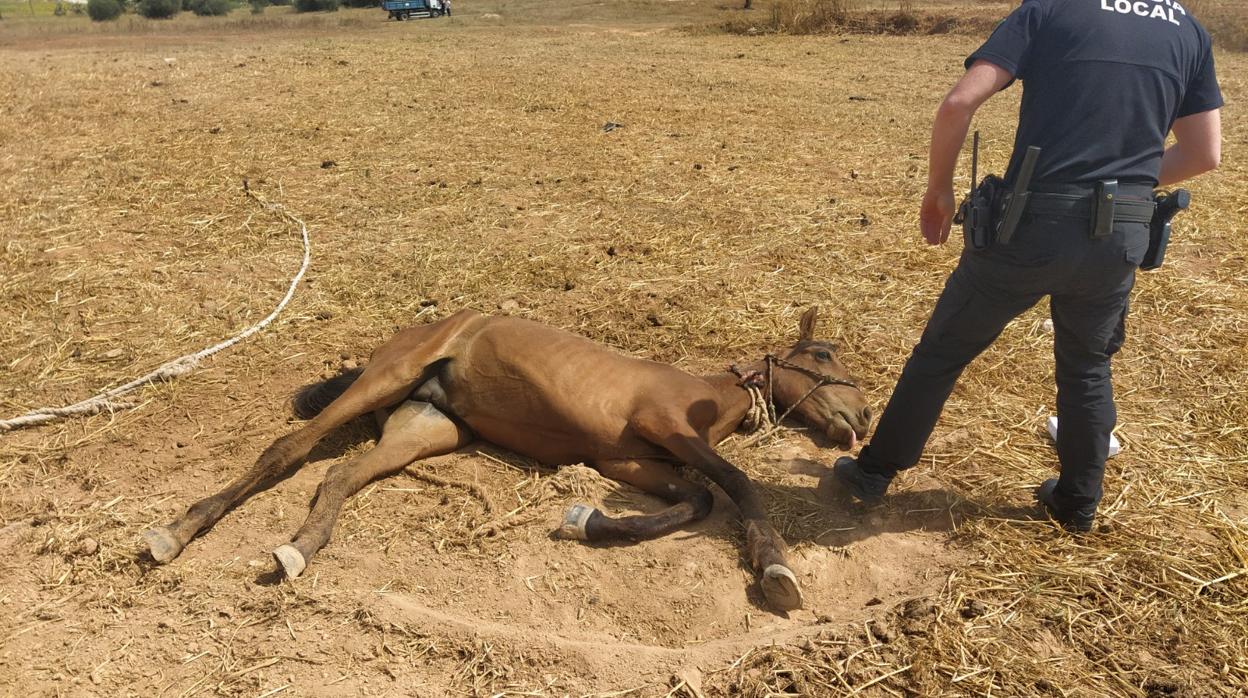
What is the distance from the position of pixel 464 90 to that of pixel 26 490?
10.3m

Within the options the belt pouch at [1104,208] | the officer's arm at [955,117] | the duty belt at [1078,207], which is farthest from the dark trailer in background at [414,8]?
the belt pouch at [1104,208]

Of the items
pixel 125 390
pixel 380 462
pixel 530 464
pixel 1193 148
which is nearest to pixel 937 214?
pixel 1193 148

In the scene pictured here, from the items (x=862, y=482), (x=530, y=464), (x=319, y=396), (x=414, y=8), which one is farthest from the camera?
(x=414, y=8)

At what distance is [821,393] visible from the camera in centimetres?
465

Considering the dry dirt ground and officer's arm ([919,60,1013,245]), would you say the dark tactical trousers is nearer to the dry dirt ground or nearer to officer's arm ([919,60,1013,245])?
officer's arm ([919,60,1013,245])

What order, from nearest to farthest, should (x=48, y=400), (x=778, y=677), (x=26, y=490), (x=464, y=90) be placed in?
1. (x=778, y=677)
2. (x=26, y=490)
3. (x=48, y=400)
4. (x=464, y=90)

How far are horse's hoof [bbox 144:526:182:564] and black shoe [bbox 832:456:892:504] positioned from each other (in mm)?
3053

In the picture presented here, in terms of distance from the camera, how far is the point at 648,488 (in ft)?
13.7

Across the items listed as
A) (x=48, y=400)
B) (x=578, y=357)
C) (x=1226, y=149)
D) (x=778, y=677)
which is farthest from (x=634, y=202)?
(x=1226, y=149)

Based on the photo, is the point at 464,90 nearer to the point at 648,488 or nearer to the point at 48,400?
the point at 48,400

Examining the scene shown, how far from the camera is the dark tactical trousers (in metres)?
3.12

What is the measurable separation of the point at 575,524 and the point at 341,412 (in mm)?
1436

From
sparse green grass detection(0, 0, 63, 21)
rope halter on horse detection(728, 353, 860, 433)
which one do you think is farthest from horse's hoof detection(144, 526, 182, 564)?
sparse green grass detection(0, 0, 63, 21)

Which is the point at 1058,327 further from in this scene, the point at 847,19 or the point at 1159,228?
the point at 847,19
